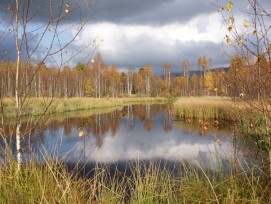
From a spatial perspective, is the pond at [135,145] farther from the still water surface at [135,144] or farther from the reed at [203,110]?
the reed at [203,110]

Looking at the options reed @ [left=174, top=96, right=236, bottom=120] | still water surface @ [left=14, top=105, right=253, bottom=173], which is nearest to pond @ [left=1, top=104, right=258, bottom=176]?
still water surface @ [left=14, top=105, right=253, bottom=173]

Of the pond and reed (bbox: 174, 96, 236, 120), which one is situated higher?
reed (bbox: 174, 96, 236, 120)

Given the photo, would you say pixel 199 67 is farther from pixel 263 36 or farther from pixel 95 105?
pixel 263 36

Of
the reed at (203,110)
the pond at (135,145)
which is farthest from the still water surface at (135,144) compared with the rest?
the reed at (203,110)

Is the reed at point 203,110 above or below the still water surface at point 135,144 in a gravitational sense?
above

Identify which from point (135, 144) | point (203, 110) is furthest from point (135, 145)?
point (203, 110)

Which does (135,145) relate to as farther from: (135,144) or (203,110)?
(203,110)

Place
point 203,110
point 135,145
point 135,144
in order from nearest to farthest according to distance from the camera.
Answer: point 135,145 < point 135,144 < point 203,110

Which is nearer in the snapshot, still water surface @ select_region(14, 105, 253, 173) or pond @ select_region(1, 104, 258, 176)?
pond @ select_region(1, 104, 258, 176)

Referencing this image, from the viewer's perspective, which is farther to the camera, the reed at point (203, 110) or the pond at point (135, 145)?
the reed at point (203, 110)

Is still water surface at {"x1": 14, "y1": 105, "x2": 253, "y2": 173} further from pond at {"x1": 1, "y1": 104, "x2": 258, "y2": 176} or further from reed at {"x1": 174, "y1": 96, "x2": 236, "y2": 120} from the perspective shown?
reed at {"x1": 174, "y1": 96, "x2": 236, "y2": 120}

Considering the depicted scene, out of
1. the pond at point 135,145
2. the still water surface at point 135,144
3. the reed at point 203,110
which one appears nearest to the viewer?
the pond at point 135,145

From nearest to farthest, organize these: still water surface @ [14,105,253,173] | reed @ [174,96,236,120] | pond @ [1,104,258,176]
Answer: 1. pond @ [1,104,258,176]
2. still water surface @ [14,105,253,173]
3. reed @ [174,96,236,120]

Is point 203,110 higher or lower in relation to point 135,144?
higher
